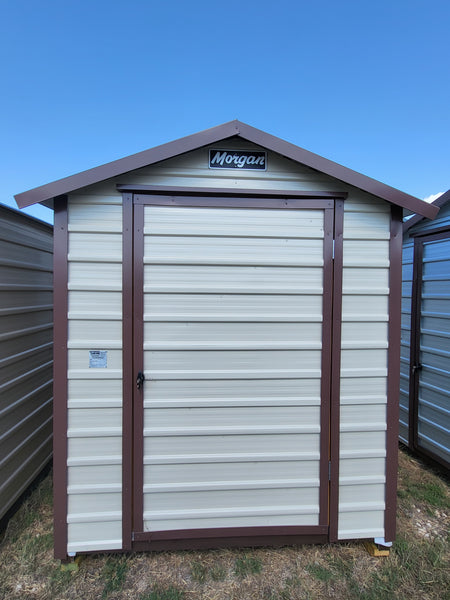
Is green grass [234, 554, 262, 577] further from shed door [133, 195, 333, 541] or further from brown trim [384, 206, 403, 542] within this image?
brown trim [384, 206, 403, 542]

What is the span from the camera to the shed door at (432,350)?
131 inches

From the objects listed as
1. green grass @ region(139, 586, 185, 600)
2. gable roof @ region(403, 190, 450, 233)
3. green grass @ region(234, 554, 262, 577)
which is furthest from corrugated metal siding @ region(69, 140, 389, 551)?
gable roof @ region(403, 190, 450, 233)

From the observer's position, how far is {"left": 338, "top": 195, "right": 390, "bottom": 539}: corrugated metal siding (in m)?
2.32

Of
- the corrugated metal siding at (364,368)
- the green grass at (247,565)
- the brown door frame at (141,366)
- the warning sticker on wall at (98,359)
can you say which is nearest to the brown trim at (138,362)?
the brown door frame at (141,366)

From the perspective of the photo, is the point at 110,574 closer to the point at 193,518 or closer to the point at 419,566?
the point at 193,518

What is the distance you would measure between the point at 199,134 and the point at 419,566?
3.55 m

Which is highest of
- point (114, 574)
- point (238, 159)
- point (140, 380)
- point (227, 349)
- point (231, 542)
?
point (238, 159)

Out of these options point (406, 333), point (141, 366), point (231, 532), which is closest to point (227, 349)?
point (141, 366)

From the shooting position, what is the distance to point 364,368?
2.33 m

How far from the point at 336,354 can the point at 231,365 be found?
2.66ft

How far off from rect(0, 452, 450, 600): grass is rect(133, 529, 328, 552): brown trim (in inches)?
2.7

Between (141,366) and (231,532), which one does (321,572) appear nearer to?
(231,532)

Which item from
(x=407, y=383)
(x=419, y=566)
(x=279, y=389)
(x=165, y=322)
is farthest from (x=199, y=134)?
(x=407, y=383)

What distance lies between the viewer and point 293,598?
6.52ft
